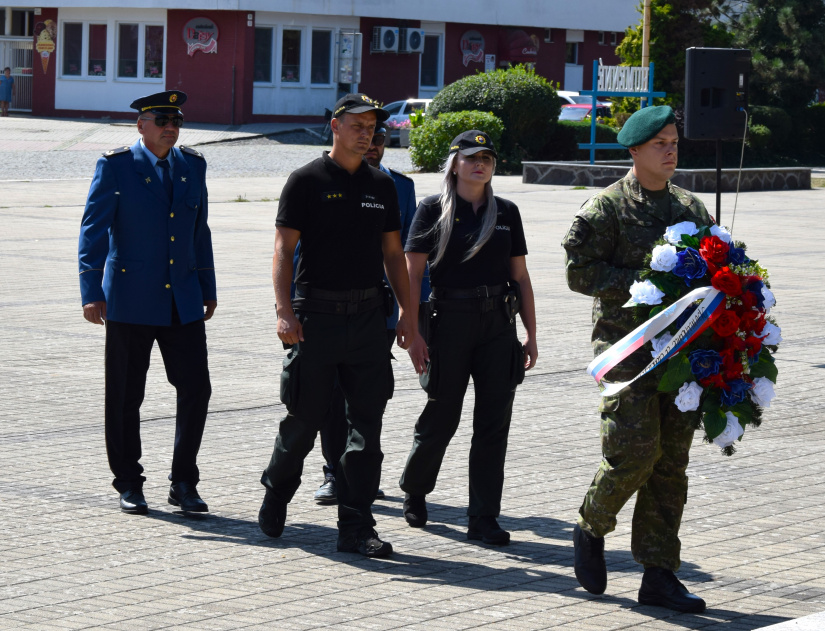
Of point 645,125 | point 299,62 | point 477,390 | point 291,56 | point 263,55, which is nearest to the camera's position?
point 645,125

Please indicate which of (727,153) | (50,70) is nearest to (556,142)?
(727,153)

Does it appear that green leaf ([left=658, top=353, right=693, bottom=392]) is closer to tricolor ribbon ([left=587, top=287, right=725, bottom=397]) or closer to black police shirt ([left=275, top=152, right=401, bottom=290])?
tricolor ribbon ([left=587, top=287, right=725, bottom=397])

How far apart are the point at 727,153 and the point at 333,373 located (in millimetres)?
34895

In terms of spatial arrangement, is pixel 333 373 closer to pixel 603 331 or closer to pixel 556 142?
pixel 603 331

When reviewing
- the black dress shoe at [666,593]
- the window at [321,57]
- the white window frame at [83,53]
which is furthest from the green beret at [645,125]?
the white window frame at [83,53]

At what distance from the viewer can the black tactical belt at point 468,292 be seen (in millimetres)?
5996

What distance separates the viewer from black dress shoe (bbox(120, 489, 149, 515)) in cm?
624

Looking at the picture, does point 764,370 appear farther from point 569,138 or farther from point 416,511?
point 569,138

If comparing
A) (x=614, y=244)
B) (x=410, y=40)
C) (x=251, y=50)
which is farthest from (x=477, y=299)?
(x=410, y=40)

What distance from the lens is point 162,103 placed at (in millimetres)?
6359

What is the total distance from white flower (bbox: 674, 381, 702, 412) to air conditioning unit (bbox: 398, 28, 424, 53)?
4356 cm

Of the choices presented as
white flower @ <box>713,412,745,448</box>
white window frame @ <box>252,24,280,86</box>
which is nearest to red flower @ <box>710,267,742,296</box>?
white flower @ <box>713,412,745,448</box>

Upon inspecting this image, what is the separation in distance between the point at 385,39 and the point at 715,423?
43272mm

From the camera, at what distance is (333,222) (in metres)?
5.75
